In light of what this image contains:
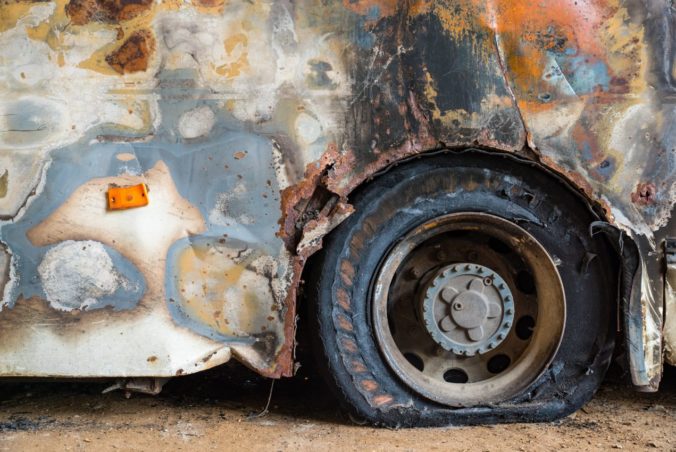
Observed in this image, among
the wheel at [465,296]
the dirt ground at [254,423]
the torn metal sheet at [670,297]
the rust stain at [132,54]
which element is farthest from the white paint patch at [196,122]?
the torn metal sheet at [670,297]

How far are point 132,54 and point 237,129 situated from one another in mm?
417

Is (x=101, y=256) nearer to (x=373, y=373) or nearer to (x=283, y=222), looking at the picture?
(x=283, y=222)

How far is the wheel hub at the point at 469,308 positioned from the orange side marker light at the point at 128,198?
997 mm

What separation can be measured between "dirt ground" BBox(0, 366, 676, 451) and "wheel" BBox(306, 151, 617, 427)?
111mm

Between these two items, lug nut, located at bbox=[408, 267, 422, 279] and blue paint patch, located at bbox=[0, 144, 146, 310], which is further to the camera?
lug nut, located at bbox=[408, 267, 422, 279]

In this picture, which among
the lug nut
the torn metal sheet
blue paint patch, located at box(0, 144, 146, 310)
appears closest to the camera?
blue paint patch, located at box(0, 144, 146, 310)

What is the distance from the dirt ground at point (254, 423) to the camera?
324 cm

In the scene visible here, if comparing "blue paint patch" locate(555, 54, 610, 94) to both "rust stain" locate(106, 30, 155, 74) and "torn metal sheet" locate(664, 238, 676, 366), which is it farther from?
"rust stain" locate(106, 30, 155, 74)

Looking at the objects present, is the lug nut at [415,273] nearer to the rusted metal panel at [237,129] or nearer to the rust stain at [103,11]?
the rusted metal panel at [237,129]

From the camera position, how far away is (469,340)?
338 centimetres

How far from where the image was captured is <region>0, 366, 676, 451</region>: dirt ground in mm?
3236

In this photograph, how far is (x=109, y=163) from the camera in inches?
128

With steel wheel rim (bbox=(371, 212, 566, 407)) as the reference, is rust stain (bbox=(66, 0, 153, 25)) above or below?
above

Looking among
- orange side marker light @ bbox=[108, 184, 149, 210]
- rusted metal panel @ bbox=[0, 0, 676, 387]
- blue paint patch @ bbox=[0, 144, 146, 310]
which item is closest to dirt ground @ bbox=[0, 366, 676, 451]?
rusted metal panel @ bbox=[0, 0, 676, 387]
